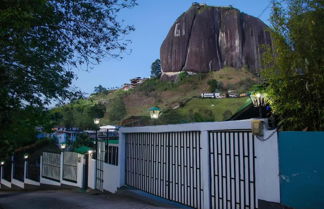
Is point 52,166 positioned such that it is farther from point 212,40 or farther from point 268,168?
point 212,40

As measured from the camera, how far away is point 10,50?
315 inches

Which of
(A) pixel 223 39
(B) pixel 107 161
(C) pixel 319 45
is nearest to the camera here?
(C) pixel 319 45

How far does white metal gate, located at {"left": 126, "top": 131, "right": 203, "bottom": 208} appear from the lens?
8.03 metres

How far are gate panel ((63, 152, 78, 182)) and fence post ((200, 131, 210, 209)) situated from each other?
1264 cm

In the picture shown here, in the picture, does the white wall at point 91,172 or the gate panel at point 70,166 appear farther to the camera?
the gate panel at point 70,166

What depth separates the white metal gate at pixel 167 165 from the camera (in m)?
8.03

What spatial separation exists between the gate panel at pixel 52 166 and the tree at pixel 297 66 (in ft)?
56.5

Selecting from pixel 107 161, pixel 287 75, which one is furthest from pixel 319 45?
pixel 107 161

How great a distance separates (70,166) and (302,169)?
1630 centimetres

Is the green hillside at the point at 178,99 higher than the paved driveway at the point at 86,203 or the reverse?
higher

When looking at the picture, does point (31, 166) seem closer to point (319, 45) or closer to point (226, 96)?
point (319, 45)

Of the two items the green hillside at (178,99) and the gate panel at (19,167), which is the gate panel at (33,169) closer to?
the gate panel at (19,167)

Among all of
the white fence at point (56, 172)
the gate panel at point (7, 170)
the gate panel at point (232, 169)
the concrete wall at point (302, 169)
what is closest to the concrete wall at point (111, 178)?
the white fence at point (56, 172)

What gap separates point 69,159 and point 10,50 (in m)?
12.5
